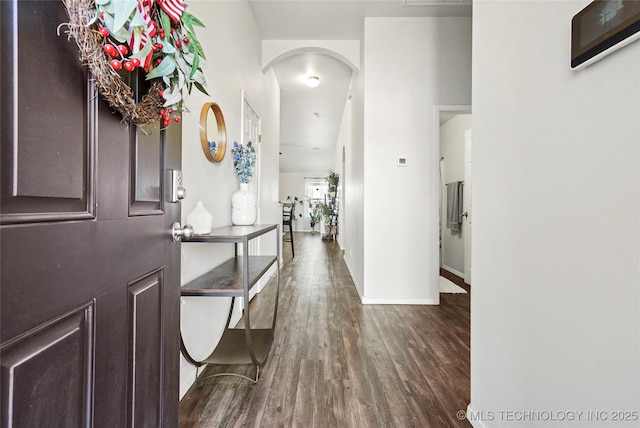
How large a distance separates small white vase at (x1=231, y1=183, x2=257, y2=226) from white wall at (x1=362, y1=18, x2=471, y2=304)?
136 cm

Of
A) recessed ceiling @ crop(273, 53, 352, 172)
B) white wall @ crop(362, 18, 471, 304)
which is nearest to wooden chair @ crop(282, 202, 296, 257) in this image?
recessed ceiling @ crop(273, 53, 352, 172)

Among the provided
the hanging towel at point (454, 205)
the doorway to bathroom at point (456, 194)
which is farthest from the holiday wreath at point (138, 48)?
the hanging towel at point (454, 205)

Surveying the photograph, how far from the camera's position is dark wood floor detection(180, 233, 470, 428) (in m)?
1.38

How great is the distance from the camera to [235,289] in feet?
4.72

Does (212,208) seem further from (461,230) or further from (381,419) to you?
(461,230)

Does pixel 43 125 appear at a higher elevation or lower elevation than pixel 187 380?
higher

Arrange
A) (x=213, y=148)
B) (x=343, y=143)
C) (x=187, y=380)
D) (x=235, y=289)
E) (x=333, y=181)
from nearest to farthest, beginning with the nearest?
(x=235, y=289), (x=187, y=380), (x=213, y=148), (x=343, y=143), (x=333, y=181)

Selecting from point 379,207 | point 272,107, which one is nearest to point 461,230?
point 379,207

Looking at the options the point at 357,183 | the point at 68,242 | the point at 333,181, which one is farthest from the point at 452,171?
the point at 68,242

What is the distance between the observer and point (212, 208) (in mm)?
1891

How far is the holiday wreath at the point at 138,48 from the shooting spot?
0.49 meters

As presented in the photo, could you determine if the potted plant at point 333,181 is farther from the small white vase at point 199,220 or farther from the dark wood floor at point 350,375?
the small white vase at point 199,220

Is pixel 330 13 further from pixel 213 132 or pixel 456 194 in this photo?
pixel 456 194

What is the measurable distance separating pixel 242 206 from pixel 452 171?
364 centimetres
